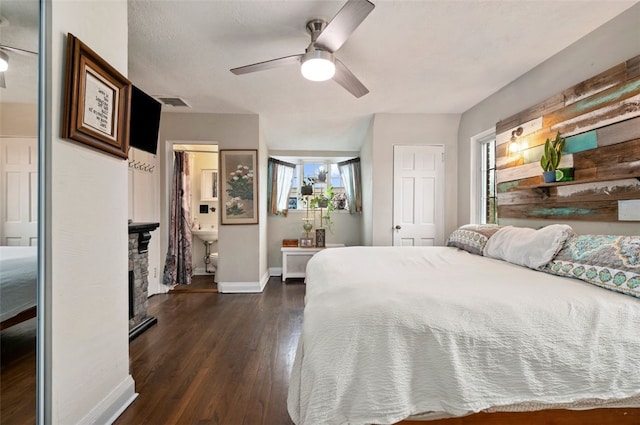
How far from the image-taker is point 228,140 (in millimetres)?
3832

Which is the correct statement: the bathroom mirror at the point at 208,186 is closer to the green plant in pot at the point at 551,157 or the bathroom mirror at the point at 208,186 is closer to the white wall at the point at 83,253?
the white wall at the point at 83,253

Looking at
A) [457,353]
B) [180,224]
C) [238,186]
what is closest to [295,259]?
[238,186]

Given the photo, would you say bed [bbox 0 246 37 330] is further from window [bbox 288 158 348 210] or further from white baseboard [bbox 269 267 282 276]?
window [bbox 288 158 348 210]

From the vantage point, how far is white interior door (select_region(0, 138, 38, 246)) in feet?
2.97

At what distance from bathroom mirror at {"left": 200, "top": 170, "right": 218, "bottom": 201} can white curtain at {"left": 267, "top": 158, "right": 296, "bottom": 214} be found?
41.2 inches

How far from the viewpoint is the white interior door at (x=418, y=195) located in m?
3.69

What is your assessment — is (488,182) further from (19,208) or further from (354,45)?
(19,208)

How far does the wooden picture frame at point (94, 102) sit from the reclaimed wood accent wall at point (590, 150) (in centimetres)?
297

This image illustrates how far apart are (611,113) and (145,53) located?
3.57 metres

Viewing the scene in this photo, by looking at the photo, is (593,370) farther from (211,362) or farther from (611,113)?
(211,362)

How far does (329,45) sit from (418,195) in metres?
2.47

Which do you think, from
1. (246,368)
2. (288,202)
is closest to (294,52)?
(246,368)

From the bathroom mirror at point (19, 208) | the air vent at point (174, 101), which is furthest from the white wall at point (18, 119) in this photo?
the air vent at point (174, 101)

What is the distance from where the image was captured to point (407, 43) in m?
2.15
